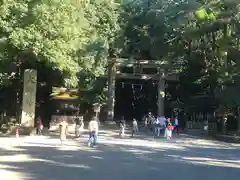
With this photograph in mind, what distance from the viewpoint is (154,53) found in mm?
44219

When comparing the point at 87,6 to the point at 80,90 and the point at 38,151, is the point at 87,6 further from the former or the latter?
the point at 80,90

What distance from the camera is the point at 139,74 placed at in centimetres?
4956

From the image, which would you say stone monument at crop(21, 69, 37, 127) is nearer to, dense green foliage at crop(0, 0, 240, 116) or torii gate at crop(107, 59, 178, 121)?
dense green foliage at crop(0, 0, 240, 116)

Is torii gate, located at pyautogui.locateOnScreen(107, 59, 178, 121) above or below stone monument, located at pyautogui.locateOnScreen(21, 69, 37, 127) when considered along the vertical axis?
above

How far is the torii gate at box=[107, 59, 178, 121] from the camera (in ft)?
157

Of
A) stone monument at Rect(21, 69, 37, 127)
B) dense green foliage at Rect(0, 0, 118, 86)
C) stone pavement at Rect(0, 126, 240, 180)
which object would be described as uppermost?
dense green foliage at Rect(0, 0, 118, 86)

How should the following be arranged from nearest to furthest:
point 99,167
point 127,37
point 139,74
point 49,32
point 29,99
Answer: point 99,167 → point 49,32 → point 29,99 → point 127,37 → point 139,74

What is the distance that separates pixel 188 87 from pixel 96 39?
19.0 m

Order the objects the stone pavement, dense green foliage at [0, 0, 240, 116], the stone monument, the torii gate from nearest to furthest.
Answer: the stone pavement → dense green foliage at [0, 0, 240, 116] → the stone monument → the torii gate

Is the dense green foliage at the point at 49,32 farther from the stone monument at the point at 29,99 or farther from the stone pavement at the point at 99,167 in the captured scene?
the stone pavement at the point at 99,167

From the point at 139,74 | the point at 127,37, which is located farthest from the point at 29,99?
the point at 139,74

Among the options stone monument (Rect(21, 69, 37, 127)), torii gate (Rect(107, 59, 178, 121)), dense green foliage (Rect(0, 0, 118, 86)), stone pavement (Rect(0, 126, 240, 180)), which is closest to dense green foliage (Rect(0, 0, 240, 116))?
dense green foliage (Rect(0, 0, 118, 86))

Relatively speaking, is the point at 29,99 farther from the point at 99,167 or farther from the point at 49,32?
the point at 99,167

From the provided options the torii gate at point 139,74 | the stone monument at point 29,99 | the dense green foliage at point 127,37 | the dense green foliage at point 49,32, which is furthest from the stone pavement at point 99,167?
the torii gate at point 139,74
